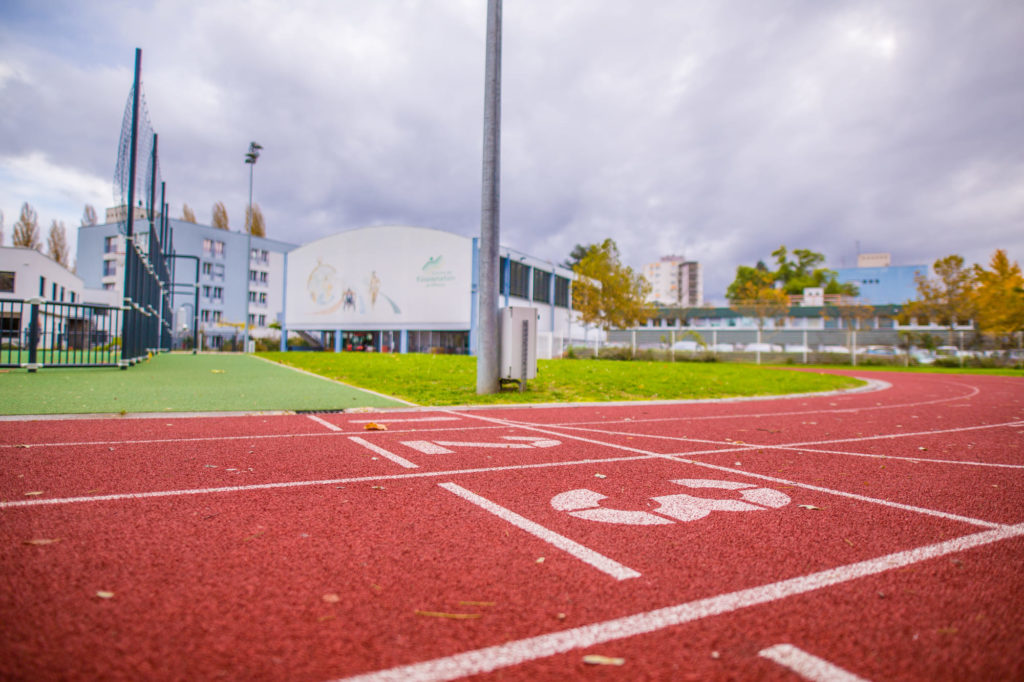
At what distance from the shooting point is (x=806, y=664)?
2.03m

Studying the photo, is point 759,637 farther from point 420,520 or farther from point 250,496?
point 250,496

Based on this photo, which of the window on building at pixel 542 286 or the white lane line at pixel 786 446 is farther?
the window on building at pixel 542 286

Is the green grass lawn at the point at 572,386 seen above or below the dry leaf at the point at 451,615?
above

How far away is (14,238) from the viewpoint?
7706cm

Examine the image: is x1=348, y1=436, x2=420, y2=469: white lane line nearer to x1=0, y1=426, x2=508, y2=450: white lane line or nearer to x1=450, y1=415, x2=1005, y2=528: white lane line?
x1=0, y1=426, x2=508, y2=450: white lane line

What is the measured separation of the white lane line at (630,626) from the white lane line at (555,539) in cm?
42

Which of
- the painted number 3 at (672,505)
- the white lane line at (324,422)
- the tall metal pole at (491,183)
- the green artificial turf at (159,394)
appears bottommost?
the painted number 3 at (672,505)

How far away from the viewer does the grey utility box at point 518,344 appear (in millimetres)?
12031

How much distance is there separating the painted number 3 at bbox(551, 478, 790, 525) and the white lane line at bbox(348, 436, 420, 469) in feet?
5.39

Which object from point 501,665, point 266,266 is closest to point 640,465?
point 501,665

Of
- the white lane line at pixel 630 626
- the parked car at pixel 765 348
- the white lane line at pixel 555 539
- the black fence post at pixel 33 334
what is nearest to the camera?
the white lane line at pixel 630 626

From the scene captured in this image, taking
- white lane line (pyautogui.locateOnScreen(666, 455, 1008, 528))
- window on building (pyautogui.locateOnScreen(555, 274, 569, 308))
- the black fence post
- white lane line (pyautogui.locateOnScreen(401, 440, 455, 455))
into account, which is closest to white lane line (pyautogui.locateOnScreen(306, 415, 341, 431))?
white lane line (pyautogui.locateOnScreen(401, 440, 455, 455))

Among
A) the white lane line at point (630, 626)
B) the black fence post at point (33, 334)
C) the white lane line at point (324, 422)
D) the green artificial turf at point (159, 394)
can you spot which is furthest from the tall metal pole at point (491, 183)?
the black fence post at point (33, 334)

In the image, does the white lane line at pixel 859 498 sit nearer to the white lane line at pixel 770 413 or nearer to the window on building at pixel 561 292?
the white lane line at pixel 770 413
